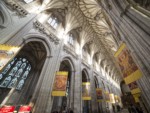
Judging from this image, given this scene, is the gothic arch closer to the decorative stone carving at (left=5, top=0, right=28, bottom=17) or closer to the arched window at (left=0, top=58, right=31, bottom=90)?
the decorative stone carving at (left=5, top=0, right=28, bottom=17)

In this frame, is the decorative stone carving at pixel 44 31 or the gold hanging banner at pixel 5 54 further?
the decorative stone carving at pixel 44 31

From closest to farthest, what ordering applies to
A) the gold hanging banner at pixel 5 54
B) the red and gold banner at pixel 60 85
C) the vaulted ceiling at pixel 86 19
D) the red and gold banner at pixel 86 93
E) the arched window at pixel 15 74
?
the gold hanging banner at pixel 5 54 → the red and gold banner at pixel 60 85 → the red and gold banner at pixel 86 93 → the arched window at pixel 15 74 → the vaulted ceiling at pixel 86 19

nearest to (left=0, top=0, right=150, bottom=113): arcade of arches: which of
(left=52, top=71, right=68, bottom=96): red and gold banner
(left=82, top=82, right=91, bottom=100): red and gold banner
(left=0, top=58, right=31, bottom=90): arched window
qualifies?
(left=0, top=58, right=31, bottom=90): arched window

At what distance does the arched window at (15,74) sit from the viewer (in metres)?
10.2

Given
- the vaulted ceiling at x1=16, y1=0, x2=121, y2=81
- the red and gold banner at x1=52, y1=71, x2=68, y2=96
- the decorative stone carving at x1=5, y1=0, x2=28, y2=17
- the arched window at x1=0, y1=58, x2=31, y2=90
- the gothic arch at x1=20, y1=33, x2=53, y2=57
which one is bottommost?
the red and gold banner at x1=52, y1=71, x2=68, y2=96

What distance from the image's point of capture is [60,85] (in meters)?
6.92

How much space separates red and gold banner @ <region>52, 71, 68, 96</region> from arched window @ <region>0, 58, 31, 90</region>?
715 cm

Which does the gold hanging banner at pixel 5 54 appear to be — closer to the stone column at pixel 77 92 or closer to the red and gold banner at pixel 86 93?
the stone column at pixel 77 92

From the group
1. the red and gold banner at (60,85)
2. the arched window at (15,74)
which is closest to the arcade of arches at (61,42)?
the arched window at (15,74)

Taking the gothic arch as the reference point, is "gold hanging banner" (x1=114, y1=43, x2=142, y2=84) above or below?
below

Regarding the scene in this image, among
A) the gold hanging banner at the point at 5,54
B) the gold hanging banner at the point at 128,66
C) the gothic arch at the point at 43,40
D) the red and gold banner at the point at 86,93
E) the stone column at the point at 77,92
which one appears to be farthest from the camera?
the red and gold banner at the point at 86,93

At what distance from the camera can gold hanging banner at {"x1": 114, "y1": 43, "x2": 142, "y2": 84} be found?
3477 millimetres

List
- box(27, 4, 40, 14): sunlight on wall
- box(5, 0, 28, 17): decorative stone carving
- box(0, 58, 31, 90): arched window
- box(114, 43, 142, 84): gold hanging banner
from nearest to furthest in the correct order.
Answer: box(114, 43, 142, 84): gold hanging banner → box(5, 0, 28, 17): decorative stone carving → box(27, 4, 40, 14): sunlight on wall → box(0, 58, 31, 90): arched window

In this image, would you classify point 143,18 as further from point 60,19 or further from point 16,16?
point 60,19
